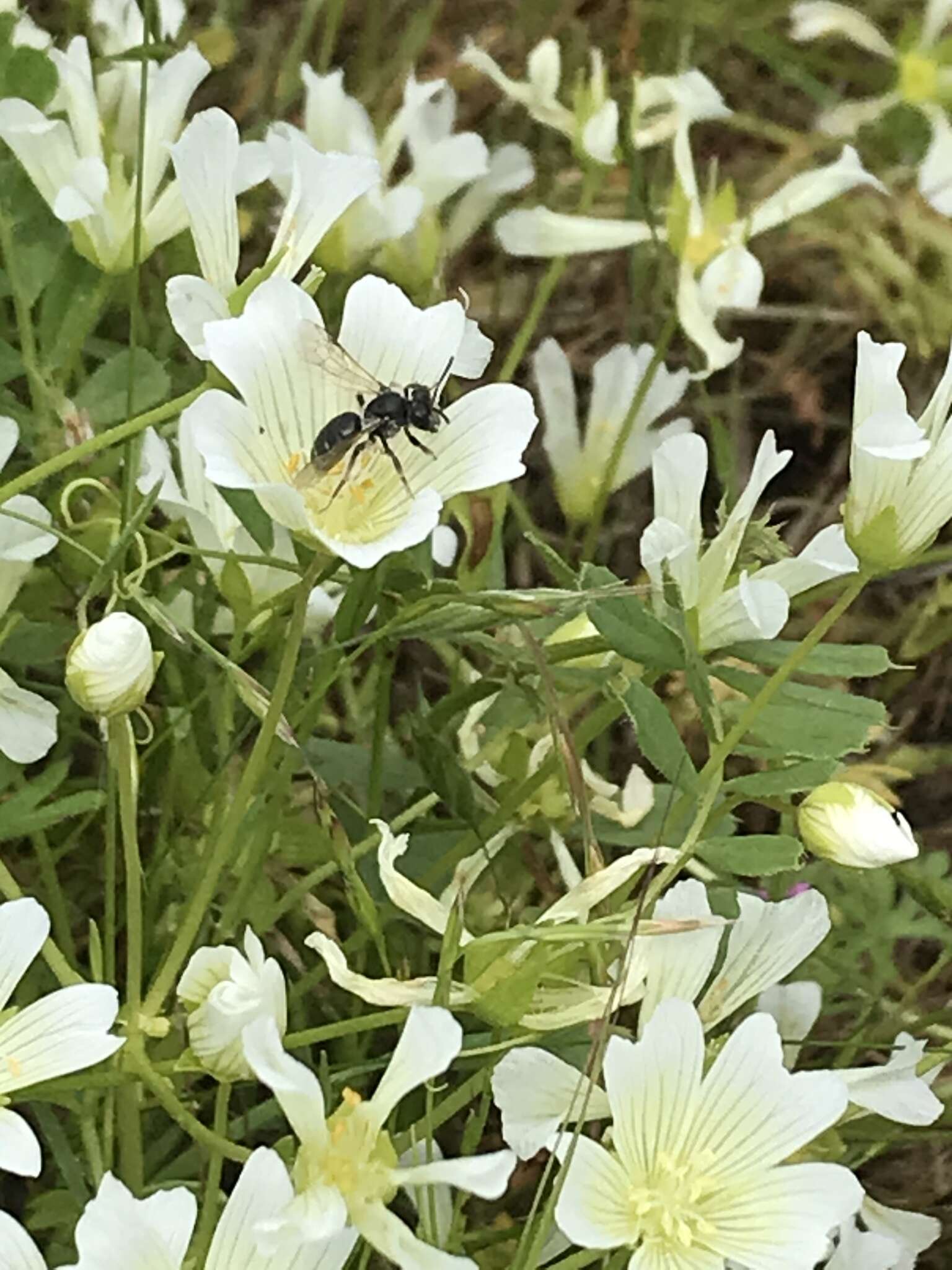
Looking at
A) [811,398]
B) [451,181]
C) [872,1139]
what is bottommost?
[872,1139]

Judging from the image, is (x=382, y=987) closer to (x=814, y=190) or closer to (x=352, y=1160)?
(x=352, y=1160)

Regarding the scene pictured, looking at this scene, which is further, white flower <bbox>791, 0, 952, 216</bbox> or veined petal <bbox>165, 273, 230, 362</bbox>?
white flower <bbox>791, 0, 952, 216</bbox>

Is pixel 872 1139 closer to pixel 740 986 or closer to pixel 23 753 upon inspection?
pixel 740 986

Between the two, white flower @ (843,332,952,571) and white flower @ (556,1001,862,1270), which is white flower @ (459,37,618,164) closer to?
white flower @ (843,332,952,571)

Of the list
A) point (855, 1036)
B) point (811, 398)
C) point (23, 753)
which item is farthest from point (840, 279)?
point (23, 753)

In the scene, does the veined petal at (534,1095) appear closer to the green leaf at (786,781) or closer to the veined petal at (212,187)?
the green leaf at (786,781)

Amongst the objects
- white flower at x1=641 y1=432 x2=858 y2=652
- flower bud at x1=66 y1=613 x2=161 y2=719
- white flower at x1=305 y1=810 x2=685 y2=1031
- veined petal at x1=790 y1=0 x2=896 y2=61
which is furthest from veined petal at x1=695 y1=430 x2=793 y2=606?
veined petal at x1=790 y1=0 x2=896 y2=61
